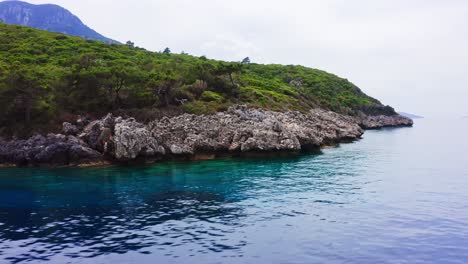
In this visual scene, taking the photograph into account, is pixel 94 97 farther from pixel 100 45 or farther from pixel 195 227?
pixel 100 45

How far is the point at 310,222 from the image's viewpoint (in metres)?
32.8

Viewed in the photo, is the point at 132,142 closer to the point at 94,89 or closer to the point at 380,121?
the point at 94,89

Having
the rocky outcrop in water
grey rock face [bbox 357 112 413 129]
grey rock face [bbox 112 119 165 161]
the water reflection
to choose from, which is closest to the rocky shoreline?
grey rock face [bbox 112 119 165 161]

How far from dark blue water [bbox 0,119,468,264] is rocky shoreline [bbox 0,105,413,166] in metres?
5.05

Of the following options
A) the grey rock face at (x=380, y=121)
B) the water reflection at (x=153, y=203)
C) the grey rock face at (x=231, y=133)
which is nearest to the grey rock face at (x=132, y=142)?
the grey rock face at (x=231, y=133)

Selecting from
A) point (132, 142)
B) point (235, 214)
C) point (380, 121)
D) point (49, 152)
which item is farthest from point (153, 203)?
point (380, 121)

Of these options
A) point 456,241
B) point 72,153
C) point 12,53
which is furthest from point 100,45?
point 456,241

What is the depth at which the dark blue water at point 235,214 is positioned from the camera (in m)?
26.0

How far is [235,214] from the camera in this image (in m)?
35.5

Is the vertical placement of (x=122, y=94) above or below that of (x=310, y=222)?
above

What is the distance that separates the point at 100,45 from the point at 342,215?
122899 millimetres

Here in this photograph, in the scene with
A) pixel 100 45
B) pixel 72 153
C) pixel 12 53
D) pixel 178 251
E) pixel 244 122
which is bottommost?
pixel 178 251

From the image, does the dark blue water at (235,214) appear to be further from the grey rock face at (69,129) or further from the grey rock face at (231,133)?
the grey rock face at (69,129)

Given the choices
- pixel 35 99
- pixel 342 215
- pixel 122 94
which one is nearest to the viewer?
pixel 342 215
